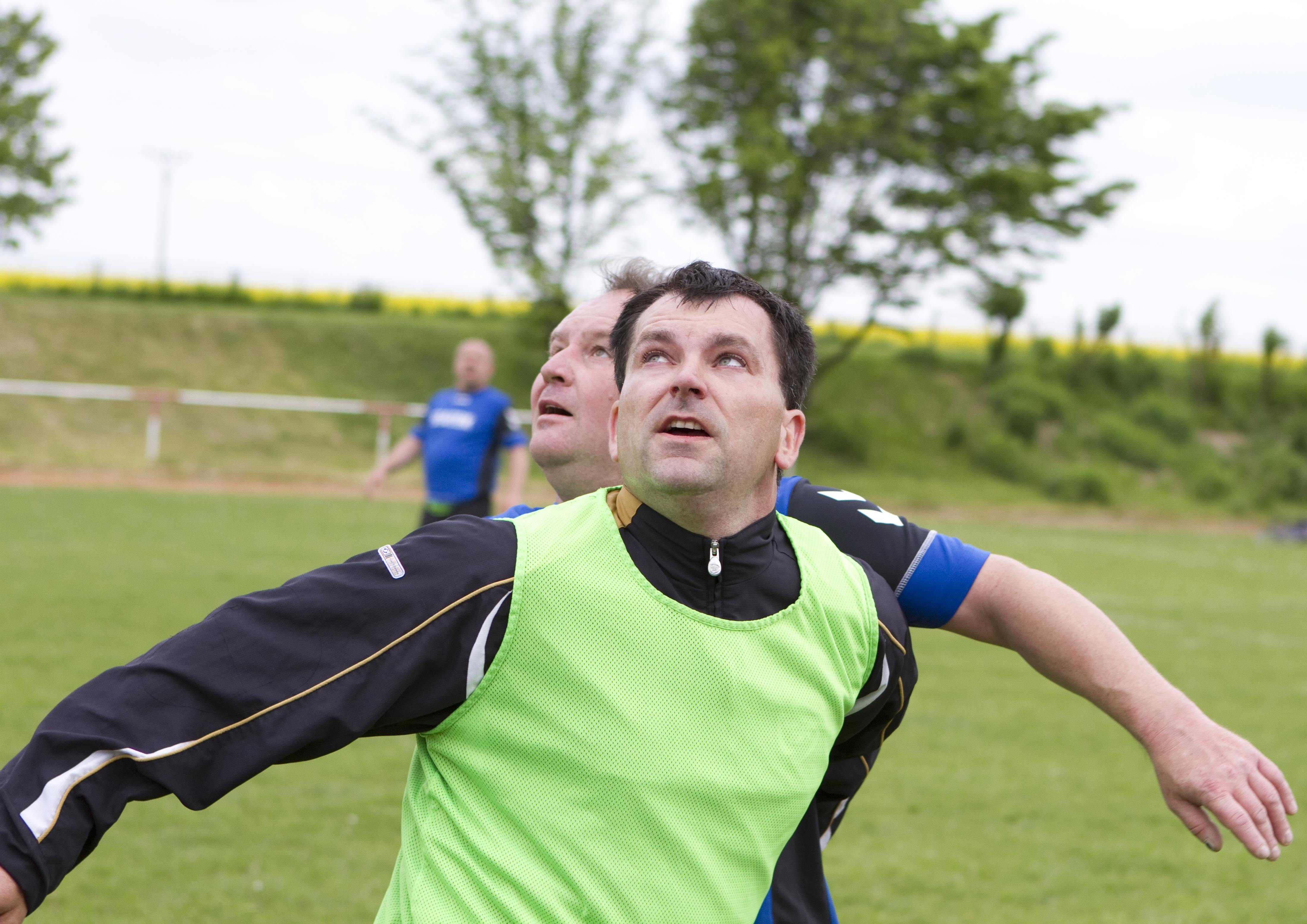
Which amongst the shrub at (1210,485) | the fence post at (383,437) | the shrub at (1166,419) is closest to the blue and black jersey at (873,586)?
the fence post at (383,437)

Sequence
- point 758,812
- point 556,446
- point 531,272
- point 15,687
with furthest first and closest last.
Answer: point 531,272 < point 15,687 < point 556,446 < point 758,812

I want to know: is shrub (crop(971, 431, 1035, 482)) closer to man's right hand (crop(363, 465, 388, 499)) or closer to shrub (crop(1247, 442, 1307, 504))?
shrub (crop(1247, 442, 1307, 504))

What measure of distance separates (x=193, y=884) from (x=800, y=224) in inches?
1036

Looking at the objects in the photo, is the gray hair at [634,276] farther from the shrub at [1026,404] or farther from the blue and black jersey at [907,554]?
the shrub at [1026,404]

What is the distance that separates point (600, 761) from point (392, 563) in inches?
16.7

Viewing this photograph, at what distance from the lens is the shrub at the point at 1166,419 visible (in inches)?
1361

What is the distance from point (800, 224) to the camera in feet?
96.5

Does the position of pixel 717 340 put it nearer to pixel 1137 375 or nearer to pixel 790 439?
pixel 790 439

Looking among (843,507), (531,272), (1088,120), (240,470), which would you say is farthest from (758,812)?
(1088,120)

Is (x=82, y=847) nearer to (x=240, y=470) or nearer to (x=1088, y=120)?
(x=240, y=470)

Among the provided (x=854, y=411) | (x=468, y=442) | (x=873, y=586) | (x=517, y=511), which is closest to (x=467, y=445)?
(x=468, y=442)

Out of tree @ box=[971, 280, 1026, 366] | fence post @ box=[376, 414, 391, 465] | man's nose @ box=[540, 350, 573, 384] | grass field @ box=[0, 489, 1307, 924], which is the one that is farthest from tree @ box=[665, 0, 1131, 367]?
man's nose @ box=[540, 350, 573, 384]

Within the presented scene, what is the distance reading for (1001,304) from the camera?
3002 centimetres

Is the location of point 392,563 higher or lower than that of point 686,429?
lower
